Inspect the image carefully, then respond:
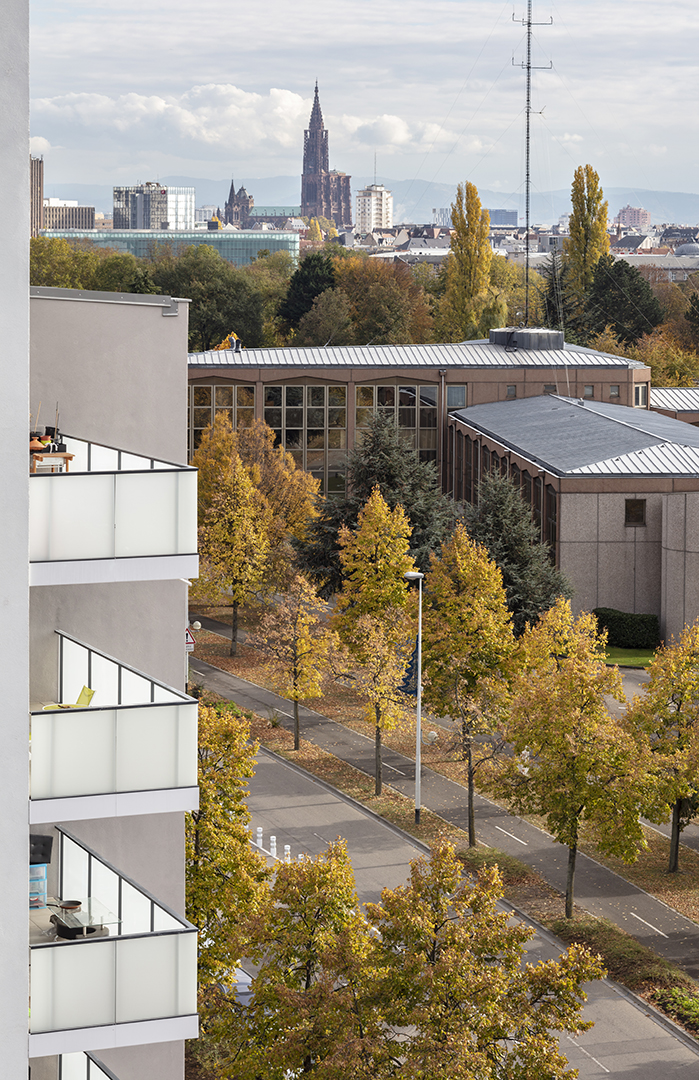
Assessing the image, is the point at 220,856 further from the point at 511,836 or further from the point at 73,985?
the point at 73,985

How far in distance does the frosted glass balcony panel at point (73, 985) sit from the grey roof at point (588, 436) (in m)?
44.0

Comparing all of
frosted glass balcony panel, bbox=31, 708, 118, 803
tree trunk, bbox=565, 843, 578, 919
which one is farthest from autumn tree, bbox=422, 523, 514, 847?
frosted glass balcony panel, bbox=31, 708, 118, 803

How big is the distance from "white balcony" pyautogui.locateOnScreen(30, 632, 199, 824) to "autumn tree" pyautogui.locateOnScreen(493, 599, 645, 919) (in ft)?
62.5

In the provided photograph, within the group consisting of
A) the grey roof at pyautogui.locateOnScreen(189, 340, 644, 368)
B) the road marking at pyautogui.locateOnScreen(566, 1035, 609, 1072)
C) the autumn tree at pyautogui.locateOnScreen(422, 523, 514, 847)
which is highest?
the grey roof at pyautogui.locateOnScreen(189, 340, 644, 368)

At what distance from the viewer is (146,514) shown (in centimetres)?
1322

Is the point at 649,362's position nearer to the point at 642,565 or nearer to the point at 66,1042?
the point at 642,565

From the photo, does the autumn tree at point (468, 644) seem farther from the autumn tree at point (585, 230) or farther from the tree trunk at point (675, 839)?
the autumn tree at point (585, 230)

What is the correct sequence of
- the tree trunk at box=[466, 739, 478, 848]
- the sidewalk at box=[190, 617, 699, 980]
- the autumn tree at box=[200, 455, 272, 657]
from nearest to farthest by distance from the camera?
A: the sidewalk at box=[190, 617, 699, 980]
the tree trunk at box=[466, 739, 478, 848]
the autumn tree at box=[200, 455, 272, 657]

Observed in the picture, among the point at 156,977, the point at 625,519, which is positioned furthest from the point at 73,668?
the point at 625,519

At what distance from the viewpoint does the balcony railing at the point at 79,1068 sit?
15977mm

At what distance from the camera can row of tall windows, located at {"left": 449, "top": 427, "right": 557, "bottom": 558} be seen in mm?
55938

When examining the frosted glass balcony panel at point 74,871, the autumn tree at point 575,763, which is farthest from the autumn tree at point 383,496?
the frosted glass balcony panel at point 74,871

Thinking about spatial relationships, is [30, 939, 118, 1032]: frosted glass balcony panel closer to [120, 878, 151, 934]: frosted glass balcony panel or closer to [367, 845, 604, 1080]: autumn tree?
[120, 878, 151, 934]: frosted glass balcony panel

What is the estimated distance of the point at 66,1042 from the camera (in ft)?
41.7
